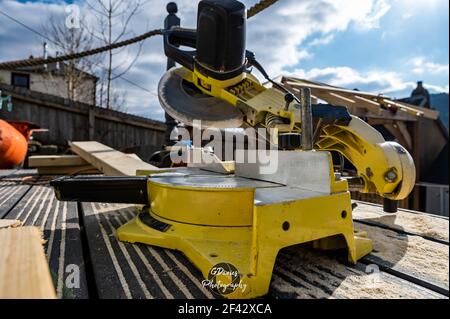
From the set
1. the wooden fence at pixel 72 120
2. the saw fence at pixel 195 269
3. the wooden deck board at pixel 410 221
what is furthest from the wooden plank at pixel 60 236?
the wooden fence at pixel 72 120

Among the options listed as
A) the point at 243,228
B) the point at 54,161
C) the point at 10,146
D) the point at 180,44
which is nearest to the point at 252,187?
the point at 243,228

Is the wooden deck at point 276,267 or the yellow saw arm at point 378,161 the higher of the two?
the yellow saw arm at point 378,161

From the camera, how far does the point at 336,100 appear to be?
13.5 feet

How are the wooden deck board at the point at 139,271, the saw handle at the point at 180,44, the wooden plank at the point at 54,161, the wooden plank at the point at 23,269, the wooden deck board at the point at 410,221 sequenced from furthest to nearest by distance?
1. the wooden plank at the point at 54,161
2. the saw handle at the point at 180,44
3. the wooden deck board at the point at 410,221
4. the wooden deck board at the point at 139,271
5. the wooden plank at the point at 23,269

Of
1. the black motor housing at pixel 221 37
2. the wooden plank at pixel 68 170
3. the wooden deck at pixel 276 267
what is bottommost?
the wooden deck at pixel 276 267

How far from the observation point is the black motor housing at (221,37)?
1329 mm

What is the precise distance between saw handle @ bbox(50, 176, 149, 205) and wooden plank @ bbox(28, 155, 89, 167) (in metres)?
2.32

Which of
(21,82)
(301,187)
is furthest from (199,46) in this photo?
(21,82)

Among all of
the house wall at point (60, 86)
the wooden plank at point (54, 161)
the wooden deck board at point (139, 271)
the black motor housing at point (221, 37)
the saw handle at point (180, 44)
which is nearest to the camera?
the wooden deck board at point (139, 271)

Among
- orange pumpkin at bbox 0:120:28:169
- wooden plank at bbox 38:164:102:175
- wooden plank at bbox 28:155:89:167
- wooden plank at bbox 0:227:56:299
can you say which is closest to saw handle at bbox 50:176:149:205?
wooden plank at bbox 0:227:56:299

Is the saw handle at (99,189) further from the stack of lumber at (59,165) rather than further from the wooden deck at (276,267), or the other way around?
the stack of lumber at (59,165)

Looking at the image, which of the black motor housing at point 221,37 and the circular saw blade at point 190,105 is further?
the circular saw blade at point 190,105

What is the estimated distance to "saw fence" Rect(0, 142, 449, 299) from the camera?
26.0 inches

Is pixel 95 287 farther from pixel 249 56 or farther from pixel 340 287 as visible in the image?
pixel 249 56
